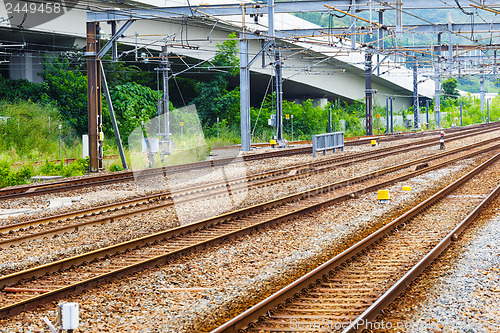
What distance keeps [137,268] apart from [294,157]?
A: 21.8 metres

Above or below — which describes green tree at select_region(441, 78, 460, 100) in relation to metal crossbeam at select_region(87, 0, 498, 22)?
above

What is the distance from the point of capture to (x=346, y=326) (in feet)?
21.6

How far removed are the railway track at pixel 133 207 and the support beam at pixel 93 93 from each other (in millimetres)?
6569

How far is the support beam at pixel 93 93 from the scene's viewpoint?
79.5 feet

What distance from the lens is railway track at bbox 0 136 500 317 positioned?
26.6 feet

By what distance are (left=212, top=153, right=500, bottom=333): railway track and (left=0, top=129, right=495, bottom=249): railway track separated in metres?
5.76

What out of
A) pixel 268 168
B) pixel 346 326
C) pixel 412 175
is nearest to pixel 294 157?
pixel 268 168

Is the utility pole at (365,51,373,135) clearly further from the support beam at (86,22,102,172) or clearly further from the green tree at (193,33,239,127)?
the support beam at (86,22,102,172)

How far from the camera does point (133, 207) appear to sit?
15.5 meters

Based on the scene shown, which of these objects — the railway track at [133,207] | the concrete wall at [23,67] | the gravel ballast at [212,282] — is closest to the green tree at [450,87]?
the concrete wall at [23,67]

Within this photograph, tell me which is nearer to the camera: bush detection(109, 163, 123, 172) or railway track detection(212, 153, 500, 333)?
railway track detection(212, 153, 500, 333)

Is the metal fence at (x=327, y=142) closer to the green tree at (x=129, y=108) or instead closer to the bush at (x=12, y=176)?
the green tree at (x=129, y=108)

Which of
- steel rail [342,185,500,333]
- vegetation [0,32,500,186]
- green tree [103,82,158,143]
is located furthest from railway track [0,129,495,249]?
green tree [103,82,158,143]

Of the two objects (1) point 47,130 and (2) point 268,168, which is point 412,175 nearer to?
(2) point 268,168
